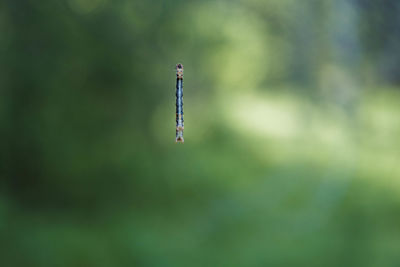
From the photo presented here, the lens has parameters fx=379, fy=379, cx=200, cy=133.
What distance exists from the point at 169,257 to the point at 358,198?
3.04 ft

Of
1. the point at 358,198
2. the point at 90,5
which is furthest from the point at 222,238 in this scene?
the point at 90,5

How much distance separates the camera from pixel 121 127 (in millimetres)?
1819

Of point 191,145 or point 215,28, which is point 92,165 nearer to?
point 191,145

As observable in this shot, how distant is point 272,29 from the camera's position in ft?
6.17

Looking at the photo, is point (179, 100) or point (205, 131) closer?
point (179, 100)

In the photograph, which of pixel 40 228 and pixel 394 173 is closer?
pixel 40 228

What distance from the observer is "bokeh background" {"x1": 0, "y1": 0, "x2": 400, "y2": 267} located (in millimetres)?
1725

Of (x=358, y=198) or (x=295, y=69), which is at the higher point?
(x=295, y=69)

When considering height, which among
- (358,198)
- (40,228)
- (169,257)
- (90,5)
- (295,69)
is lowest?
(169,257)

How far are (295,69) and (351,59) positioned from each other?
0.90 feet

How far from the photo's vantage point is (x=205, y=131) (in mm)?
1872

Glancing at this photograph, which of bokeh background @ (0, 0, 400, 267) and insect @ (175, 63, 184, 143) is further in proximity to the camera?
bokeh background @ (0, 0, 400, 267)

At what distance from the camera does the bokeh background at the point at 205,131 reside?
5.66 ft

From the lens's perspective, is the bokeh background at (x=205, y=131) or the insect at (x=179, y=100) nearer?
the insect at (x=179, y=100)
